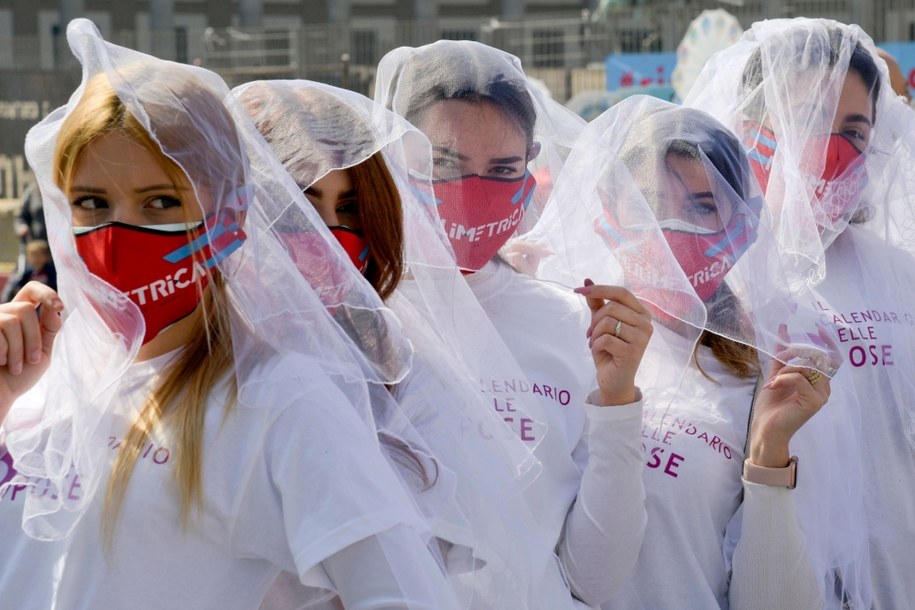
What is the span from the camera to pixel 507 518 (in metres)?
2.10

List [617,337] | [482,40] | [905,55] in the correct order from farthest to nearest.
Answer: [482,40] < [905,55] < [617,337]

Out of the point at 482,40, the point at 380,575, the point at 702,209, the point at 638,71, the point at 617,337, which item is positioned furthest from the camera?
the point at 482,40

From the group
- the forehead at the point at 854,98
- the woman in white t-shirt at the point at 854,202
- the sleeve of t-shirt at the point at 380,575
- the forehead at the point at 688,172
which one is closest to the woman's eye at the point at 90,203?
the sleeve of t-shirt at the point at 380,575

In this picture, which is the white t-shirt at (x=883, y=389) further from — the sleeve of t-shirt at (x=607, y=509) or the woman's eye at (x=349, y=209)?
the woman's eye at (x=349, y=209)

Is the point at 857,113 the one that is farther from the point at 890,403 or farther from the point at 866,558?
the point at 866,558

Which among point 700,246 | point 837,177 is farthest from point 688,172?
point 837,177

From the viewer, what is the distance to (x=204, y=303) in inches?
73.7

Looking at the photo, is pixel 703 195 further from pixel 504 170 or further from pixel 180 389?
pixel 180 389

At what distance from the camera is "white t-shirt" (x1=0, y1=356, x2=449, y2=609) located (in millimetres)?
1717

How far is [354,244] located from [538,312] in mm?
592

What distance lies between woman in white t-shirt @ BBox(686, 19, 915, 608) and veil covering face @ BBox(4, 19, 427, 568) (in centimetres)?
128

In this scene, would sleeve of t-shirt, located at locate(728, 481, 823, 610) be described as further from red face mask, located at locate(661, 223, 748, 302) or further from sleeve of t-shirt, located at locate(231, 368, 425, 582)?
sleeve of t-shirt, located at locate(231, 368, 425, 582)

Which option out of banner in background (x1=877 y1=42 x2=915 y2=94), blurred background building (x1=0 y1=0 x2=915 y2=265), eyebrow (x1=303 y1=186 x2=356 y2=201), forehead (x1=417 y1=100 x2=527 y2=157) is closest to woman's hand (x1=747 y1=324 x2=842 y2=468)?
forehead (x1=417 y1=100 x2=527 y2=157)

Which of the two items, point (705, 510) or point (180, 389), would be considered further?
point (705, 510)
